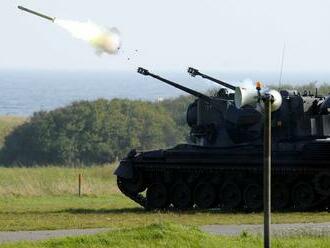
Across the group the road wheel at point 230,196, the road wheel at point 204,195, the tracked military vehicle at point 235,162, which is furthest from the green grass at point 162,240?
the road wheel at point 204,195

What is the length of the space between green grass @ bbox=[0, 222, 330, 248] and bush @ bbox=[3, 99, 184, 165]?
50242 millimetres

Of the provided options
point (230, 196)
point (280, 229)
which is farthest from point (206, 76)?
point (280, 229)

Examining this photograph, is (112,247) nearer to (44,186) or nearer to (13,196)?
(13,196)

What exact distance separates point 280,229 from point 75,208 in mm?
10017

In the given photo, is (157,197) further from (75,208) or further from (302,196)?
(302,196)

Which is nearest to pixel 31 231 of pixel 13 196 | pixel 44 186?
pixel 13 196

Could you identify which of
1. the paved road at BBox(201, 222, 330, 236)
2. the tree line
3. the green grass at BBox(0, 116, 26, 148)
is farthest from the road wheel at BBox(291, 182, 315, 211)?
the green grass at BBox(0, 116, 26, 148)

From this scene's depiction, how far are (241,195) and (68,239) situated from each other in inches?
483

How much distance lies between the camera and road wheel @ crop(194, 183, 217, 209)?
102 ft

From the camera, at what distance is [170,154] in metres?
31.5

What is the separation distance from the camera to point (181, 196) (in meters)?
32.0

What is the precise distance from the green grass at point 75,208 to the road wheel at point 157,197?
476 mm

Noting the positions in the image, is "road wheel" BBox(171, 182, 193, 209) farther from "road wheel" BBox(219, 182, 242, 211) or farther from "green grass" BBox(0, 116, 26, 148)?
"green grass" BBox(0, 116, 26, 148)

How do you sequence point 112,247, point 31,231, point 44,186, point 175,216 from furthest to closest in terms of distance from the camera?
1. point 44,186
2. point 175,216
3. point 31,231
4. point 112,247
